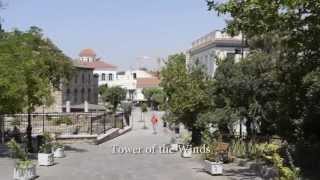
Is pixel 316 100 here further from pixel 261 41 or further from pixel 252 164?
pixel 261 41

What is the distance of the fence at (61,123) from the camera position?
145ft

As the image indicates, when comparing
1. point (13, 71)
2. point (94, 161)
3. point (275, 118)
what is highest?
point (13, 71)

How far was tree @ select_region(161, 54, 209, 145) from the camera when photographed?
32969 mm

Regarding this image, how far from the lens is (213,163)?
23.2 meters

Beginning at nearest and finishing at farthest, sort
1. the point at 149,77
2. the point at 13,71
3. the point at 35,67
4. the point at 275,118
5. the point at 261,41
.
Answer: the point at 275,118
the point at 13,71
the point at 35,67
the point at 261,41
the point at 149,77

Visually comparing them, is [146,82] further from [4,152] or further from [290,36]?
[290,36]

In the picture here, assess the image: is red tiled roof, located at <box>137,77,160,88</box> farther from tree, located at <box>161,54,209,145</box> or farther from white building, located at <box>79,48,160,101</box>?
tree, located at <box>161,54,209,145</box>

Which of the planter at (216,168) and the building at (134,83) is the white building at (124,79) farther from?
the planter at (216,168)

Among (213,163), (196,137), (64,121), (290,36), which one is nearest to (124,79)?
(64,121)

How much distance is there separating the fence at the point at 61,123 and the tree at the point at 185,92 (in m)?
9.44

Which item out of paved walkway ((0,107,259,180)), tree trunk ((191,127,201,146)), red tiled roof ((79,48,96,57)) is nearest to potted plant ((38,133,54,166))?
paved walkway ((0,107,259,180))

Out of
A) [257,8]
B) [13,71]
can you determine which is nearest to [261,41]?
[13,71]

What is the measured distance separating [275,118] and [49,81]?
39.9 feet

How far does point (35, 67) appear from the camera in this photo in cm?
2995
